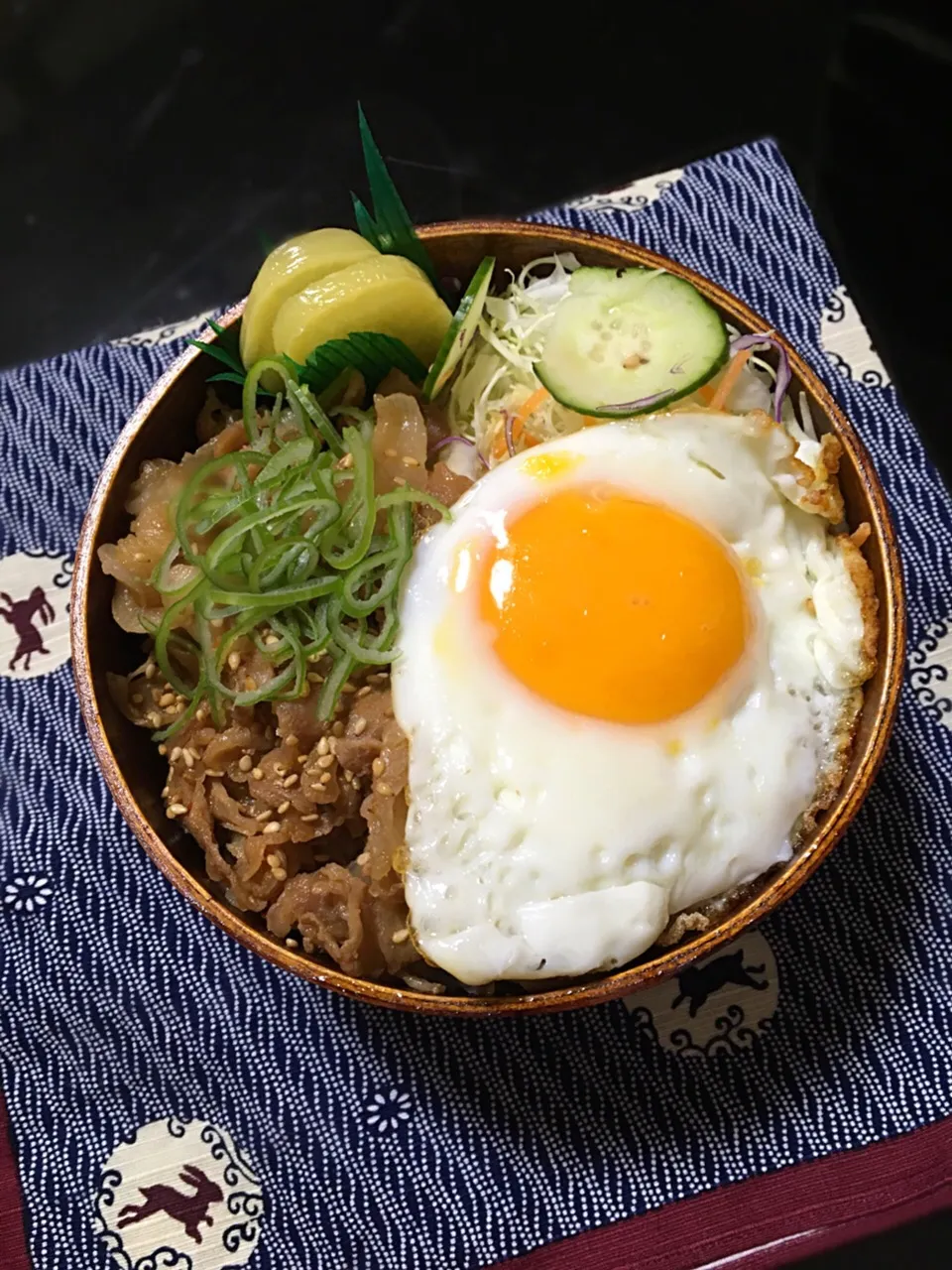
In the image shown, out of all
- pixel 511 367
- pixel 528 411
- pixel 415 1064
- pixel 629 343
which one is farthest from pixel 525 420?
pixel 415 1064

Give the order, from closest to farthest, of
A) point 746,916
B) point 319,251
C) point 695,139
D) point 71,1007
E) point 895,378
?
1. point 746,916
2. point 319,251
3. point 71,1007
4. point 895,378
5. point 695,139

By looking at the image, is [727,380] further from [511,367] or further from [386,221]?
[386,221]

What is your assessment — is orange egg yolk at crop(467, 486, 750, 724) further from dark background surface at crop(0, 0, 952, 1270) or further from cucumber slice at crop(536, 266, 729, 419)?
dark background surface at crop(0, 0, 952, 1270)

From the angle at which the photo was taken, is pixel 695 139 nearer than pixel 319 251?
No

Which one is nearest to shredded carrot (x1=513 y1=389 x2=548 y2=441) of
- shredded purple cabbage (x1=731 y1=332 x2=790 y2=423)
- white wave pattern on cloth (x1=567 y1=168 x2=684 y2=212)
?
shredded purple cabbage (x1=731 y1=332 x2=790 y2=423)

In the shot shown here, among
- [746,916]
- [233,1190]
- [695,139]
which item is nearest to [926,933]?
[746,916]

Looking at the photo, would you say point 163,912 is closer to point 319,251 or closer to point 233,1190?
point 233,1190
